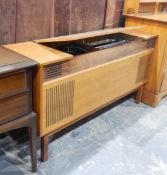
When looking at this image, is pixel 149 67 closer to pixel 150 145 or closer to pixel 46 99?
pixel 150 145

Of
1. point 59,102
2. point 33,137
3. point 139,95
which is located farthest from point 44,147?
point 139,95

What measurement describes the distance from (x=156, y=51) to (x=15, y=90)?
154cm

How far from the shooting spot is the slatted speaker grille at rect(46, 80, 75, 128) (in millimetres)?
1511

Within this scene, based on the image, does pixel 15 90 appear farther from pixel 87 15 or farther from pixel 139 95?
pixel 139 95

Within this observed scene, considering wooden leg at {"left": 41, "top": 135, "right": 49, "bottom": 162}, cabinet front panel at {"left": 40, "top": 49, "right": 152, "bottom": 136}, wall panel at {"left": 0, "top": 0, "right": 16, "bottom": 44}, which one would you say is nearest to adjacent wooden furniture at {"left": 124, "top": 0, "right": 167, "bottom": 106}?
cabinet front panel at {"left": 40, "top": 49, "right": 152, "bottom": 136}

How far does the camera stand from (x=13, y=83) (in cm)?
124

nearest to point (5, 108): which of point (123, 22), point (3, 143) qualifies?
point (3, 143)

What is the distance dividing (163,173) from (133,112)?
80 centimetres

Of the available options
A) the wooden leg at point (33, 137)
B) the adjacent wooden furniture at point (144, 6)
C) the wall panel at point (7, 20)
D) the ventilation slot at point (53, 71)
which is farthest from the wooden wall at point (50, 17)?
the wooden leg at point (33, 137)

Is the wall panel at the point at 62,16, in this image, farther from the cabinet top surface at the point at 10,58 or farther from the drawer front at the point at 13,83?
the drawer front at the point at 13,83

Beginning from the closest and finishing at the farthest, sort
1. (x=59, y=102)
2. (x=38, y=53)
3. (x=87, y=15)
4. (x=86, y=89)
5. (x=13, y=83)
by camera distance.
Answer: (x=13, y=83) → (x=38, y=53) → (x=59, y=102) → (x=86, y=89) → (x=87, y=15)

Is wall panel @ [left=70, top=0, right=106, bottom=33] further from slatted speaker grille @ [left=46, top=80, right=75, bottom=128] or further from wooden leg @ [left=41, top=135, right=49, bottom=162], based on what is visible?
wooden leg @ [left=41, top=135, right=49, bottom=162]

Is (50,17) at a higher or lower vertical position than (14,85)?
higher

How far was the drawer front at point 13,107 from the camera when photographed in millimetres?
1253
